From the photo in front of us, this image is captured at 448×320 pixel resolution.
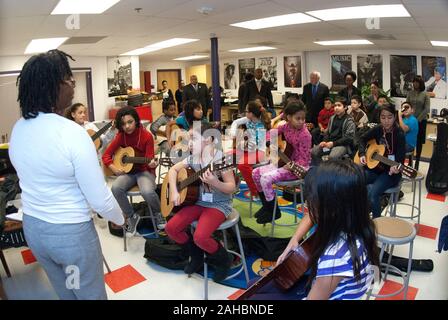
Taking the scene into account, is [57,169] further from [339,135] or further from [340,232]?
[339,135]

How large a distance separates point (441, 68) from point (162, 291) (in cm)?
810

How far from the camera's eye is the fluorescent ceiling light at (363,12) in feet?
12.7

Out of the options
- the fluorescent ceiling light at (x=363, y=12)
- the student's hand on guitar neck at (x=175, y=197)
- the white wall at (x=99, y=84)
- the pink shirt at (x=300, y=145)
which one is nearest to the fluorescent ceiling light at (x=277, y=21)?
the fluorescent ceiling light at (x=363, y=12)

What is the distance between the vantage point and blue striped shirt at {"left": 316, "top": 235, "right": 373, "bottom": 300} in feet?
4.44

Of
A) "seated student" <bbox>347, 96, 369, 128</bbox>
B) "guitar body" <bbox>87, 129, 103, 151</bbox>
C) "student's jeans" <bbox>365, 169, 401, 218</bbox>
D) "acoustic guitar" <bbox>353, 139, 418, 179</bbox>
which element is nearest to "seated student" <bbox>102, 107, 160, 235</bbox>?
"guitar body" <bbox>87, 129, 103, 151</bbox>

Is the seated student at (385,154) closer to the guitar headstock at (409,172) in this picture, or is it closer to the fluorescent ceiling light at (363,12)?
the guitar headstock at (409,172)

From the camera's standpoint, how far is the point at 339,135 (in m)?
4.79

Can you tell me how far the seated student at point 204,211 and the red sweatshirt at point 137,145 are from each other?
2.91 feet

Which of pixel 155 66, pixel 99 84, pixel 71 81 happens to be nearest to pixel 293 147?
pixel 71 81

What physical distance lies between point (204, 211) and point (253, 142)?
1.71 metres

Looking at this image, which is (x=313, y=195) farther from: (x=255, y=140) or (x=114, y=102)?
(x=114, y=102)

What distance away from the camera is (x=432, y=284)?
2.88 metres

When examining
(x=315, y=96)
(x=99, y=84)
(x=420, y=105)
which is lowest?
(x=420, y=105)

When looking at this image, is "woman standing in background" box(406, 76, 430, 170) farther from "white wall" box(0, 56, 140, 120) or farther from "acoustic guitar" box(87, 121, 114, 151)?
"white wall" box(0, 56, 140, 120)
